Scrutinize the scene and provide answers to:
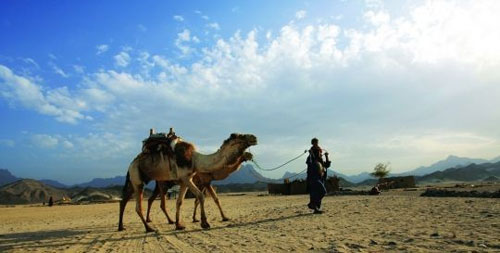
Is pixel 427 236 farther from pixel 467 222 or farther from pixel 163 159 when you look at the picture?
pixel 163 159

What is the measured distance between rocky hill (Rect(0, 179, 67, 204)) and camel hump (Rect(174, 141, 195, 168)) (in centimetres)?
6960

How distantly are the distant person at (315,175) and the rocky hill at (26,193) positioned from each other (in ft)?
231

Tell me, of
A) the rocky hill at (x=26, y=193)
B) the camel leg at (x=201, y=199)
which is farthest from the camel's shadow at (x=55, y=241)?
the rocky hill at (x=26, y=193)

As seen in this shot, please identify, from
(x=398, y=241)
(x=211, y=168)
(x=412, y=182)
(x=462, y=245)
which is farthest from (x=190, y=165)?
(x=412, y=182)

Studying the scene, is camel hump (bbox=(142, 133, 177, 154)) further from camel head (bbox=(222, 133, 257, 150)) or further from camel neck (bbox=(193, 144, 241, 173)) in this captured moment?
camel head (bbox=(222, 133, 257, 150))

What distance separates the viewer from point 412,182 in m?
44.6

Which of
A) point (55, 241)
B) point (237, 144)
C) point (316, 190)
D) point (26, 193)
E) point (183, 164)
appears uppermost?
point (26, 193)

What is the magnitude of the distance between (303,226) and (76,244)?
548 centimetres

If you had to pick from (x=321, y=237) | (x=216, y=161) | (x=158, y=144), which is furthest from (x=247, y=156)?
(x=321, y=237)

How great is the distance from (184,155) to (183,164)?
266 mm

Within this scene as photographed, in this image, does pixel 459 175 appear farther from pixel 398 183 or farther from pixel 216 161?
pixel 216 161

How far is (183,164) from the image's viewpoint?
12898 mm

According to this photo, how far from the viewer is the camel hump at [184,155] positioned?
12.9 meters

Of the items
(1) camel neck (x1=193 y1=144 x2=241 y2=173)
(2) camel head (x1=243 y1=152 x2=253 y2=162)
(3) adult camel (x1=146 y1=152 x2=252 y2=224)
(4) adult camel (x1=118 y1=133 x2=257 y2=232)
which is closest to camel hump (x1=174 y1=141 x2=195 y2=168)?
(4) adult camel (x1=118 y1=133 x2=257 y2=232)
